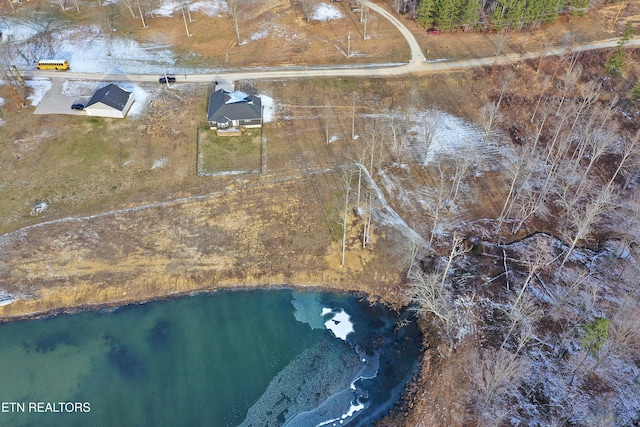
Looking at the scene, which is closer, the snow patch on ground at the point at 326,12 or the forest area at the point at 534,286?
the forest area at the point at 534,286

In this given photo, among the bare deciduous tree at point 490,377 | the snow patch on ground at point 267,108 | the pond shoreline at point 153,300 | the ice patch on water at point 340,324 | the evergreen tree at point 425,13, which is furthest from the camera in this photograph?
the evergreen tree at point 425,13

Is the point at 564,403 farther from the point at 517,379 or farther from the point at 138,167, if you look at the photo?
the point at 138,167

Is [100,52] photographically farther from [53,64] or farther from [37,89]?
[37,89]

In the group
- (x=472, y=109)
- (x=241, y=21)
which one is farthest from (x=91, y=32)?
(x=472, y=109)

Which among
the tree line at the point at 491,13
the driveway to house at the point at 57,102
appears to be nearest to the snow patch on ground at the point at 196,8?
the driveway to house at the point at 57,102

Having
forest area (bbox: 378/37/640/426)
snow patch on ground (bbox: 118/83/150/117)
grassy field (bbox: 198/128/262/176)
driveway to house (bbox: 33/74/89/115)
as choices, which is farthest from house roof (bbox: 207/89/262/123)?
forest area (bbox: 378/37/640/426)

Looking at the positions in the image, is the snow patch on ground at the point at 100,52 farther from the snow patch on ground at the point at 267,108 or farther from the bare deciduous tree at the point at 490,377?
the bare deciduous tree at the point at 490,377
